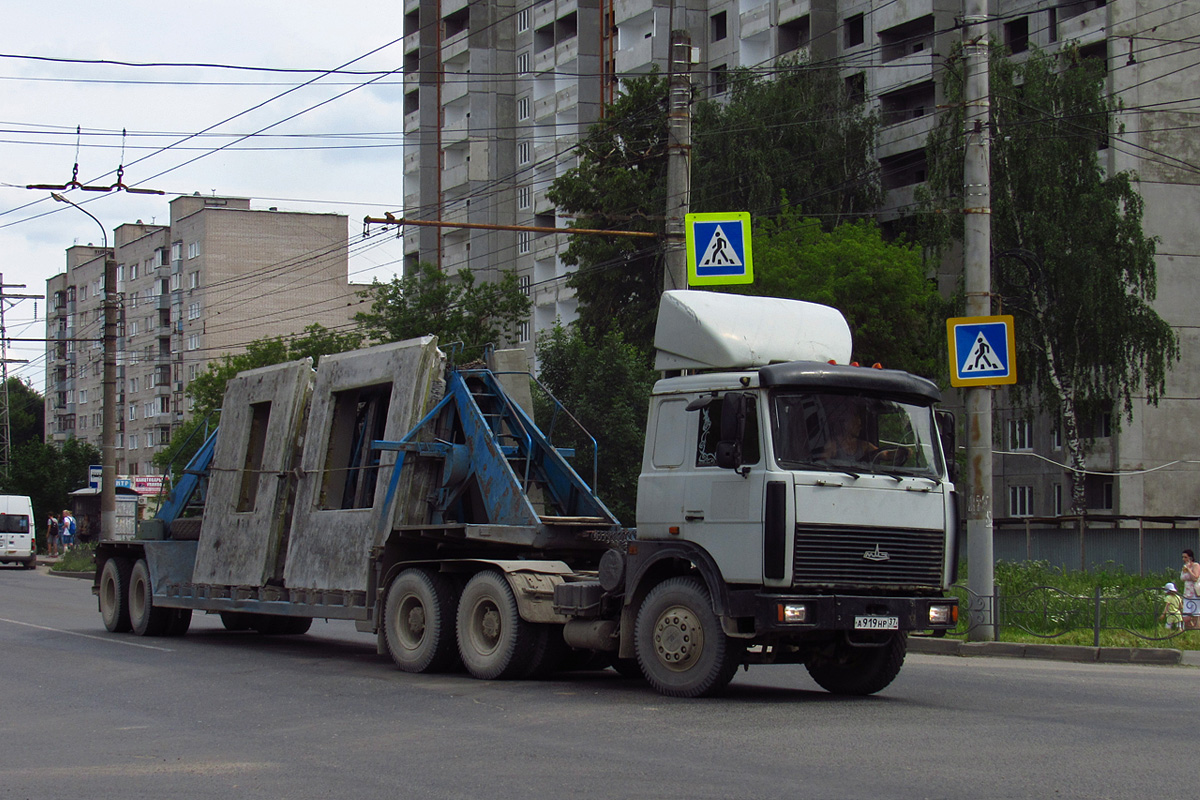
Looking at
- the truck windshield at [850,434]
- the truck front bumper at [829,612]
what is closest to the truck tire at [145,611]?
the truck front bumper at [829,612]

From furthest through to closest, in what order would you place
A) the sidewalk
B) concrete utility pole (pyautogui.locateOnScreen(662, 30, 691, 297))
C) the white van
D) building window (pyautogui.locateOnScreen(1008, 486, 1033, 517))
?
building window (pyautogui.locateOnScreen(1008, 486, 1033, 517)), the white van, concrete utility pole (pyautogui.locateOnScreen(662, 30, 691, 297)), the sidewalk

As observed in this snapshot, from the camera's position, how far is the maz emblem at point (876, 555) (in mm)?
11305

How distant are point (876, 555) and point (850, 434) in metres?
0.96

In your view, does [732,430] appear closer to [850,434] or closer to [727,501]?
[727,501]

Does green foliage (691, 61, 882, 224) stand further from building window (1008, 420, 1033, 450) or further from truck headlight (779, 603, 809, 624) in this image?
truck headlight (779, 603, 809, 624)

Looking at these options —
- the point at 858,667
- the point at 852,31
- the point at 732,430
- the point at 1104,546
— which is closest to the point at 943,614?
the point at 858,667

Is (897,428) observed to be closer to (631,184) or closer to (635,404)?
(635,404)

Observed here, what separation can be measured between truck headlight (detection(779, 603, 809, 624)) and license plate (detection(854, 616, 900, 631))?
1.46 feet

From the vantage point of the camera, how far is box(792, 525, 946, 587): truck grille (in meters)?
11.0

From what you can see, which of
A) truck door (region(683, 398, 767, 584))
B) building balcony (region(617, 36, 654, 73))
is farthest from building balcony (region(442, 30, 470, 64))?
truck door (region(683, 398, 767, 584))

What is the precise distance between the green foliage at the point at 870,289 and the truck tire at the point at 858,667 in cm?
3135

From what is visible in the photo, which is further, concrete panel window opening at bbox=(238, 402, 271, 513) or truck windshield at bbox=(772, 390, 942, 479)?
concrete panel window opening at bbox=(238, 402, 271, 513)

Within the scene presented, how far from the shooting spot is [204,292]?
98750mm

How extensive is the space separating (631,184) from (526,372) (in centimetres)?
3770
